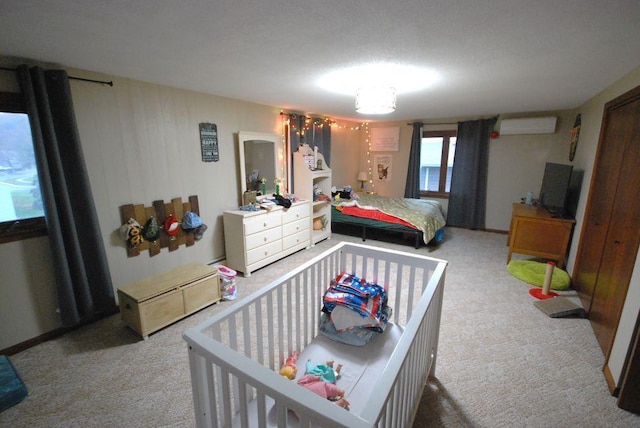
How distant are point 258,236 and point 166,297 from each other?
1287 millimetres

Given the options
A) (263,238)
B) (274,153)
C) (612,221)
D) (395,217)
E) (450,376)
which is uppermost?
(274,153)

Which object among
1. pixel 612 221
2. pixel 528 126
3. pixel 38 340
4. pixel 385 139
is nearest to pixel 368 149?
pixel 385 139

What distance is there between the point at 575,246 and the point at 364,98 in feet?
9.58

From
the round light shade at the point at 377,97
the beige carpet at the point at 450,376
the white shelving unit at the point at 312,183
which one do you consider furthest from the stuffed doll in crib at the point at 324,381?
the white shelving unit at the point at 312,183

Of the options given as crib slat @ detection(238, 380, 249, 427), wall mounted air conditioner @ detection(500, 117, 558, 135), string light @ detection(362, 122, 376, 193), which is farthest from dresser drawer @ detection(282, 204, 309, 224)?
wall mounted air conditioner @ detection(500, 117, 558, 135)

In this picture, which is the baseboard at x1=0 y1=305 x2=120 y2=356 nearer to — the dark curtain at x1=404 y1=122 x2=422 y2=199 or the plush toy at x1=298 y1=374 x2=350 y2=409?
the plush toy at x1=298 y1=374 x2=350 y2=409

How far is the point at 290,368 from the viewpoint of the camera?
4.78ft

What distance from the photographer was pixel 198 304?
252cm

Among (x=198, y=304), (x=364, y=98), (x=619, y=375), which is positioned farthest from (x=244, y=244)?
(x=619, y=375)

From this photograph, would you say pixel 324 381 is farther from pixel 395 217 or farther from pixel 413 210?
pixel 413 210

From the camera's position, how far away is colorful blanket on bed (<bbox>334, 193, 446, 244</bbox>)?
402 centimetres

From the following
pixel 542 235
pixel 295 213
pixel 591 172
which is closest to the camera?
pixel 591 172

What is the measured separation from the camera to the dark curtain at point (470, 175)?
495 cm

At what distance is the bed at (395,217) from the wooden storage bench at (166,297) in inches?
100
